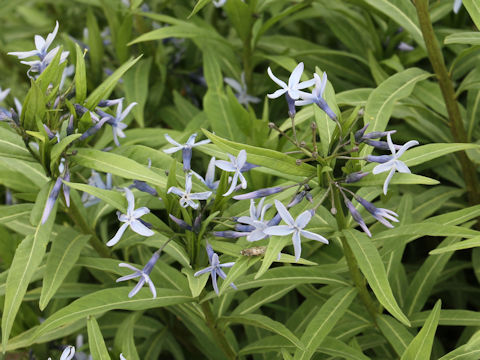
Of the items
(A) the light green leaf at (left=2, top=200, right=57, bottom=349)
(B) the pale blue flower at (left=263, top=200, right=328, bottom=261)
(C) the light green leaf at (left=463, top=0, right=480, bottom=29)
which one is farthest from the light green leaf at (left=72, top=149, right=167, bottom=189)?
(C) the light green leaf at (left=463, top=0, right=480, bottom=29)

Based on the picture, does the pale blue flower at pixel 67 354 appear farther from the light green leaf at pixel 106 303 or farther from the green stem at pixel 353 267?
the green stem at pixel 353 267

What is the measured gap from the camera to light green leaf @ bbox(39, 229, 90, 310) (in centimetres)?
189

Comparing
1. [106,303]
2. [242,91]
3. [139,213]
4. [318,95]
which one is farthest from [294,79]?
[242,91]

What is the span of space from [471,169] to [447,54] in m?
0.74

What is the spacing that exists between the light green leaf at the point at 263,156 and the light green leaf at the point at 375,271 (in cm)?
27

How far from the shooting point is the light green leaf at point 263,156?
5.01 ft

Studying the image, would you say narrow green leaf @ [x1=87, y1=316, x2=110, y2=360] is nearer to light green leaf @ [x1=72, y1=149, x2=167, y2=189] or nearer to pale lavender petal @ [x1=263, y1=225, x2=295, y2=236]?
light green leaf @ [x1=72, y1=149, x2=167, y2=189]

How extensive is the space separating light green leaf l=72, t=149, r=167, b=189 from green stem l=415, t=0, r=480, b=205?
1.13 meters

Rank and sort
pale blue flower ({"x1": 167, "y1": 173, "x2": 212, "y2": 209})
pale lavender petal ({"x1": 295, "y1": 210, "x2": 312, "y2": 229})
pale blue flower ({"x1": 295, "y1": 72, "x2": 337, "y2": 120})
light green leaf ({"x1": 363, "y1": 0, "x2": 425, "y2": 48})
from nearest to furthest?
pale lavender petal ({"x1": 295, "y1": 210, "x2": 312, "y2": 229})
pale blue flower ({"x1": 295, "y1": 72, "x2": 337, "y2": 120})
pale blue flower ({"x1": 167, "y1": 173, "x2": 212, "y2": 209})
light green leaf ({"x1": 363, "y1": 0, "x2": 425, "y2": 48})

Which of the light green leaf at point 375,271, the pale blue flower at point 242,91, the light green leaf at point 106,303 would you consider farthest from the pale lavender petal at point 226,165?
the pale blue flower at point 242,91

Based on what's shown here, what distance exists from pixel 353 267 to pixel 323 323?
0.65 feet

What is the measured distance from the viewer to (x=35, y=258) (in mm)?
1800

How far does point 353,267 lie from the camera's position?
6.19 feet

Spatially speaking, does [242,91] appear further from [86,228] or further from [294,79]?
[294,79]
